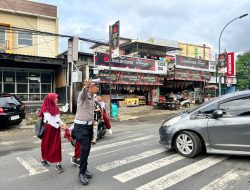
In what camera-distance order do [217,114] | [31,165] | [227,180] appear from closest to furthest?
[227,180] → [217,114] → [31,165]

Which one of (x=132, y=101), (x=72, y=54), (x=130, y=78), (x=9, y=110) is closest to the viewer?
(x=9, y=110)

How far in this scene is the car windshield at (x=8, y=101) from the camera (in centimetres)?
1027

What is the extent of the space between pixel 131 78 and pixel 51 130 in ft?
44.8

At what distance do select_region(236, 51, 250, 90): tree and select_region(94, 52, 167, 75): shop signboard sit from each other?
973 inches

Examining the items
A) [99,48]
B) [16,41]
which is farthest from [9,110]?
[99,48]

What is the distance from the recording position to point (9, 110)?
409 inches

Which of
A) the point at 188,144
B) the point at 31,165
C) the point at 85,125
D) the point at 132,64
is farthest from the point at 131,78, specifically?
the point at 85,125

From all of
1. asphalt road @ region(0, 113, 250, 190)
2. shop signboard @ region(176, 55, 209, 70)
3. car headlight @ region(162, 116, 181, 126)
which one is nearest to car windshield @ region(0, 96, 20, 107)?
asphalt road @ region(0, 113, 250, 190)

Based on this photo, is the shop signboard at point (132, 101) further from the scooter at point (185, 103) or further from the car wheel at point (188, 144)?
the car wheel at point (188, 144)

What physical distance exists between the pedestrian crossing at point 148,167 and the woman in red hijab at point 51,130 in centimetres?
33

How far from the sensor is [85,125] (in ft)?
14.4

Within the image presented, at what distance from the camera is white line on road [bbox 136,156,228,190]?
4.13 m

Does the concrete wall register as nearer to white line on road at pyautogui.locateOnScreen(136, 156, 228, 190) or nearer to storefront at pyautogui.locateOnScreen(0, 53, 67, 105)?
storefront at pyautogui.locateOnScreen(0, 53, 67, 105)

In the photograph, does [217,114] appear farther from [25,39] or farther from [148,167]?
[25,39]
